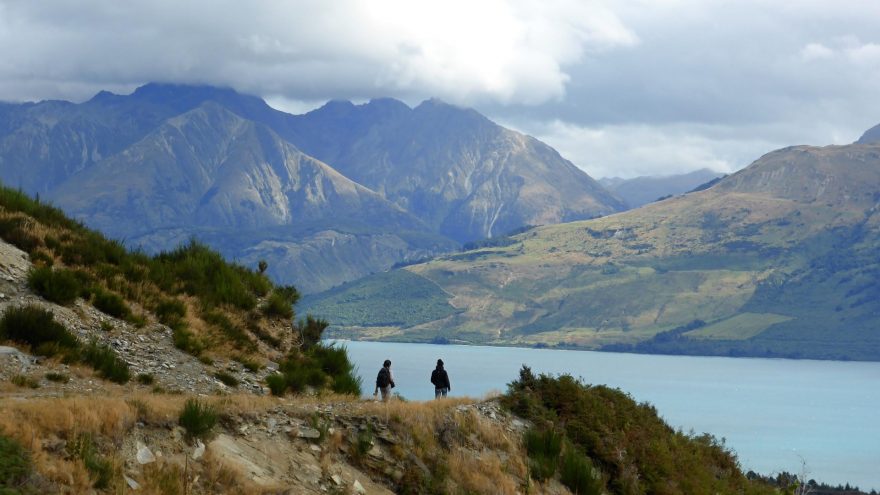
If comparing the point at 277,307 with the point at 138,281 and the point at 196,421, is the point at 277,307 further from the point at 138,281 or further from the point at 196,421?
the point at 196,421

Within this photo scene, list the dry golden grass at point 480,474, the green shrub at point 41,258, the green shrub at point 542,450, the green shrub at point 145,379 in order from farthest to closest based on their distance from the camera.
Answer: the green shrub at point 41,258 < the green shrub at point 145,379 < the green shrub at point 542,450 < the dry golden grass at point 480,474

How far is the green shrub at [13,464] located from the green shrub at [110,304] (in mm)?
15038

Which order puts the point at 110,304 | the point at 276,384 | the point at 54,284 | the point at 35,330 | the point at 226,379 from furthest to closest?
the point at 276,384
the point at 110,304
the point at 226,379
the point at 54,284
the point at 35,330

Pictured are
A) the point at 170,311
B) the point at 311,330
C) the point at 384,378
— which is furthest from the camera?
the point at 311,330

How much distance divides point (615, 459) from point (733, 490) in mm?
7084

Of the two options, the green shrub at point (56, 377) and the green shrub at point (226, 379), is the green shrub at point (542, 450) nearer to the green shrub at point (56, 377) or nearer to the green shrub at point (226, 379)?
the green shrub at point (226, 379)

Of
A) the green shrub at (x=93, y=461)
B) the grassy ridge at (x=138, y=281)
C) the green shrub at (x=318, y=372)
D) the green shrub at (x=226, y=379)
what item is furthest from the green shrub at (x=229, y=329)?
the green shrub at (x=93, y=461)

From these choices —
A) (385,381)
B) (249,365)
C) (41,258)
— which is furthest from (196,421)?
(41,258)

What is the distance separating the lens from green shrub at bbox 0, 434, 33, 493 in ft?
49.6

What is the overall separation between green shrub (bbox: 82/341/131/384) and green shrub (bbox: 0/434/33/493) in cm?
1106

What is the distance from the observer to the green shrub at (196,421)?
19281 mm

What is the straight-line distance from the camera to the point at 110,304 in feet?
101

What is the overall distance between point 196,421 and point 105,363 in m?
9.02

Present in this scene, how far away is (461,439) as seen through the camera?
2486 centimetres
